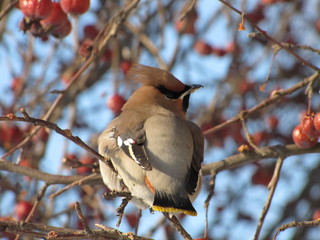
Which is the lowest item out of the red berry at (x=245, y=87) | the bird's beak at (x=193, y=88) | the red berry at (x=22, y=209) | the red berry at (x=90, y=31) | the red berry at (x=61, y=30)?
the red berry at (x=22, y=209)

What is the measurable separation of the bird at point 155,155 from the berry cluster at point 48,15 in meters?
0.45

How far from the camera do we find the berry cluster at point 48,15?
3.04 m

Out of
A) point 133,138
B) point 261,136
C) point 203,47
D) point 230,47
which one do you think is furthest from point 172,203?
point 203,47

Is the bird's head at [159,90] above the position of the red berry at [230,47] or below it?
below

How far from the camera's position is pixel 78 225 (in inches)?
167

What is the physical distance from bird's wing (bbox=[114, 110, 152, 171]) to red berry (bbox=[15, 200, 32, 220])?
106 centimetres

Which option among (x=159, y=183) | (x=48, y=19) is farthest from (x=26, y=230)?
(x=48, y=19)

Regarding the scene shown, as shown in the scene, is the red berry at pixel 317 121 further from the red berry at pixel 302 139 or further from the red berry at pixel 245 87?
the red berry at pixel 245 87

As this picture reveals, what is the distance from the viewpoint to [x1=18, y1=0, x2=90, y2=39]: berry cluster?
3.04m

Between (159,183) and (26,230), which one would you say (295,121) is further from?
(26,230)

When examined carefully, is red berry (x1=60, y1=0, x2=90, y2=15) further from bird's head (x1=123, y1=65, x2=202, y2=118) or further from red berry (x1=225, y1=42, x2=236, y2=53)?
red berry (x1=225, y1=42, x2=236, y2=53)

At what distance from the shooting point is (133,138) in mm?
2732

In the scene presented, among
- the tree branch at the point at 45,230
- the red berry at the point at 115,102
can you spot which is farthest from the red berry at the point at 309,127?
the red berry at the point at 115,102

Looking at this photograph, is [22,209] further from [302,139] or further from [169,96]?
[302,139]
